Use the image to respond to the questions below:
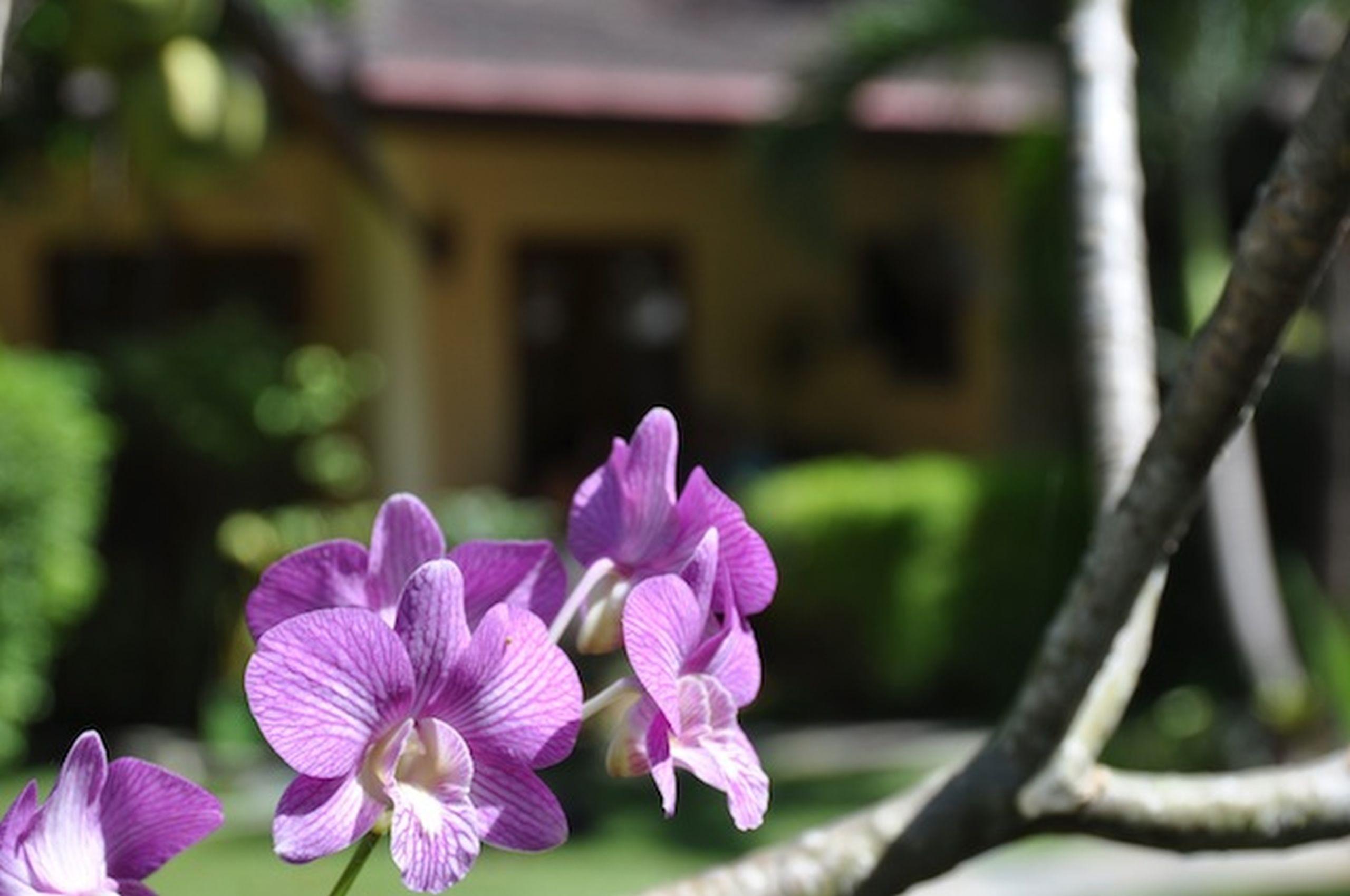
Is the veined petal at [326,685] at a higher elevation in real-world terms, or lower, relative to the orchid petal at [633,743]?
higher

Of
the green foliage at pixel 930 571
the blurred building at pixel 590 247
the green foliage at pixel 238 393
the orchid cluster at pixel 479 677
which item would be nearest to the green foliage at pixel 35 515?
the green foliage at pixel 238 393

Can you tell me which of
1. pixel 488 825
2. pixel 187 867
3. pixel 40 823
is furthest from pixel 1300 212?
pixel 187 867

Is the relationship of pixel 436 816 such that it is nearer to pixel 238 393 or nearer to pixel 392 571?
pixel 392 571

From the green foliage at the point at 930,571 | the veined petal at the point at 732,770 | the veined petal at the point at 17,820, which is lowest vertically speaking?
the green foliage at the point at 930,571

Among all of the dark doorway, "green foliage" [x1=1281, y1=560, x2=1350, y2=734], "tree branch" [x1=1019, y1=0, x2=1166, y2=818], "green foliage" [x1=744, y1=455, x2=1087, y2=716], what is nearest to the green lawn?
"green foliage" [x1=1281, y1=560, x2=1350, y2=734]

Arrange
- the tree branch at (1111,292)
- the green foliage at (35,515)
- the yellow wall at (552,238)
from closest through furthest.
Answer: the tree branch at (1111,292) → the green foliage at (35,515) → the yellow wall at (552,238)

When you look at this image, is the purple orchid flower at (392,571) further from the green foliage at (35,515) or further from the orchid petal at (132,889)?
the green foliage at (35,515)

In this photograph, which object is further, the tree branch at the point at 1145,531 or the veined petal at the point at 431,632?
the tree branch at the point at 1145,531

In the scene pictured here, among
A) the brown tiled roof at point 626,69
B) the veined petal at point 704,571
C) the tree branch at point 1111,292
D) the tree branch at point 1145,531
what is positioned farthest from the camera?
the brown tiled roof at point 626,69
